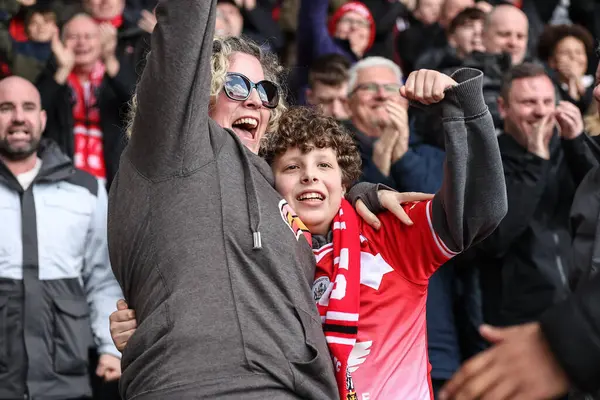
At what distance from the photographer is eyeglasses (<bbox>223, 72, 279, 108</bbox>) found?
348 centimetres

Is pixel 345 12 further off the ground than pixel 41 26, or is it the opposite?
pixel 345 12

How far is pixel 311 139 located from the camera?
12.2ft

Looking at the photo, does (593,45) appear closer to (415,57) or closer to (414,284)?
(415,57)

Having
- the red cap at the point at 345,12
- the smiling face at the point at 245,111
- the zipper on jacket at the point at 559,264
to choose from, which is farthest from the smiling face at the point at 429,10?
the smiling face at the point at 245,111

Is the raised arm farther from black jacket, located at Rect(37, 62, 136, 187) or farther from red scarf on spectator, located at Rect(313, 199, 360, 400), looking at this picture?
black jacket, located at Rect(37, 62, 136, 187)

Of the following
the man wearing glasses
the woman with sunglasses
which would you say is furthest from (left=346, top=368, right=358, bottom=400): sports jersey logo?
the man wearing glasses

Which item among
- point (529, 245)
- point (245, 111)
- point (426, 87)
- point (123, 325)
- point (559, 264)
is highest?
point (426, 87)

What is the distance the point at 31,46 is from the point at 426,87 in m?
6.50

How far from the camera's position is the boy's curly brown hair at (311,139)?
3740 millimetres

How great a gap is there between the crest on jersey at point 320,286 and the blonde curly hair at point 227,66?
68 centimetres

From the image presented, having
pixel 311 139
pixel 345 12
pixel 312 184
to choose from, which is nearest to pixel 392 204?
pixel 312 184

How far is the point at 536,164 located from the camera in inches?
233

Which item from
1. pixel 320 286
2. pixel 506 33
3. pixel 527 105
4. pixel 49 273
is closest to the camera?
pixel 320 286

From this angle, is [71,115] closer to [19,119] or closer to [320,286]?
[19,119]
